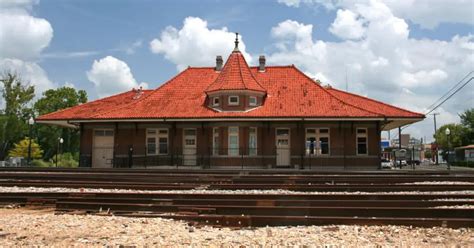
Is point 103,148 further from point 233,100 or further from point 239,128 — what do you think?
point 239,128

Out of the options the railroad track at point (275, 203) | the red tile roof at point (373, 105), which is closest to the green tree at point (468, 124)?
the red tile roof at point (373, 105)

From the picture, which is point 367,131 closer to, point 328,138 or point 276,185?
point 328,138

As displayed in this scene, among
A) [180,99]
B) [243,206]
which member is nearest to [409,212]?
[243,206]

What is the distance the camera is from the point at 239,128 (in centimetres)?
2830

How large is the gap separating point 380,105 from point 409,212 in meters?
21.5

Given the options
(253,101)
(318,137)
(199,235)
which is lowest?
(199,235)

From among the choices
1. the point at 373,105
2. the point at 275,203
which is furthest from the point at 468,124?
Answer: the point at 275,203

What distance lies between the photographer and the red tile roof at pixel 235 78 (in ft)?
97.2

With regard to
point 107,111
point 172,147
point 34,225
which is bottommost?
point 34,225

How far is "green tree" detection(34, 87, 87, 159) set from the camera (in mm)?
85688

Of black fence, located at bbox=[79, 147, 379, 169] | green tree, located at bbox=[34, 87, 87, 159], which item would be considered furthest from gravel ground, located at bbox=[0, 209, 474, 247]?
green tree, located at bbox=[34, 87, 87, 159]

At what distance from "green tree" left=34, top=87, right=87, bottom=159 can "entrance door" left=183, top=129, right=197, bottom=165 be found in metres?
62.5

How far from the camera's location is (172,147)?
29391 millimetres

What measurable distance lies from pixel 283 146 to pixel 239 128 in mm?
3015
